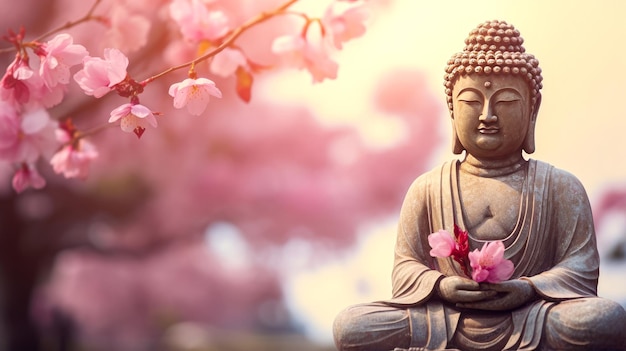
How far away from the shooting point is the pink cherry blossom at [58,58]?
3.31 m

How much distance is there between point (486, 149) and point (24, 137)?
1.55 metres

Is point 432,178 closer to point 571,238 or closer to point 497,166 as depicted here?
point 497,166

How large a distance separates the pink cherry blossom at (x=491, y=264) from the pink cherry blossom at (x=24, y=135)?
58.8 inches

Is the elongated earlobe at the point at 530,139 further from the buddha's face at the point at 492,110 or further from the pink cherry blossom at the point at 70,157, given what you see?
the pink cherry blossom at the point at 70,157

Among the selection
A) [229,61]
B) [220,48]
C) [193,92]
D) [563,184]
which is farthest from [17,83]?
[563,184]

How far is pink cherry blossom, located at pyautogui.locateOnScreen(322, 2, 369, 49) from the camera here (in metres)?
3.94

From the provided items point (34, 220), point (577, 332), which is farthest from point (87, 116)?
point (577, 332)

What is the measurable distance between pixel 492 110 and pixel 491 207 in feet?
1.06

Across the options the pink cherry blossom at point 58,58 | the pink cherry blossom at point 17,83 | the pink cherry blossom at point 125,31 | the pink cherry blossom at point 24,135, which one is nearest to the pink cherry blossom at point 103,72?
the pink cherry blossom at point 58,58

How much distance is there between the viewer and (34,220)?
618 centimetres

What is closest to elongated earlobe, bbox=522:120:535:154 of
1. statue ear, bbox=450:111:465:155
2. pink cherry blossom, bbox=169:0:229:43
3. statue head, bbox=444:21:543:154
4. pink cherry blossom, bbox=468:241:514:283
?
statue head, bbox=444:21:543:154

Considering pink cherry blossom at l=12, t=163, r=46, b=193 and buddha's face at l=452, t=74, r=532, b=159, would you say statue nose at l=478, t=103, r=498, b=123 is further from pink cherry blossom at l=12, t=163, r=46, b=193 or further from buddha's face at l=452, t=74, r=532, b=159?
pink cherry blossom at l=12, t=163, r=46, b=193

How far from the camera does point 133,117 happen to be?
10.7 feet

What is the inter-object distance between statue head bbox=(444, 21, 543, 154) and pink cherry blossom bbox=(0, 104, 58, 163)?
138cm
